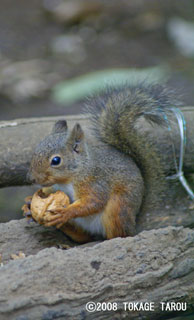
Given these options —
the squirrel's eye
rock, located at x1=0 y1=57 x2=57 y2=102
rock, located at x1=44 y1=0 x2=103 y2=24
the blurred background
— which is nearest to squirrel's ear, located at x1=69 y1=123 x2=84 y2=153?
the squirrel's eye

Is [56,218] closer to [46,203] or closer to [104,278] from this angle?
[46,203]

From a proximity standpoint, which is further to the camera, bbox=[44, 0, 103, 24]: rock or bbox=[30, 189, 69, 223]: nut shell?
bbox=[44, 0, 103, 24]: rock

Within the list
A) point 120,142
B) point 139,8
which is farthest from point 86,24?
point 120,142

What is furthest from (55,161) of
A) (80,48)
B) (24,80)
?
(80,48)

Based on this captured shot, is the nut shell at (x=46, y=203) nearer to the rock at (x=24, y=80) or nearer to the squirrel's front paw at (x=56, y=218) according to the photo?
the squirrel's front paw at (x=56, y=218)

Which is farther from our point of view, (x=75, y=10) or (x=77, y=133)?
(x=75, y=10)

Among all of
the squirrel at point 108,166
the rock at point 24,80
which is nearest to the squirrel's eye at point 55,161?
the squirrel at point 108,166

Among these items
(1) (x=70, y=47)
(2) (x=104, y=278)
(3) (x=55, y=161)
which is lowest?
(2) (x=104, y=278)

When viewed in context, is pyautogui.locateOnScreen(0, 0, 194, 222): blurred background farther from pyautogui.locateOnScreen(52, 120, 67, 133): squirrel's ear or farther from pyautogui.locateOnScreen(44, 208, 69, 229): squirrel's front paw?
pyautogui.locateOnScreen(44, 208, 69, 229): squirrel's front paw

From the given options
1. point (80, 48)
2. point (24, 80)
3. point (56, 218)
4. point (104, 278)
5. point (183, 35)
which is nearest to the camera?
point (104, 278)
